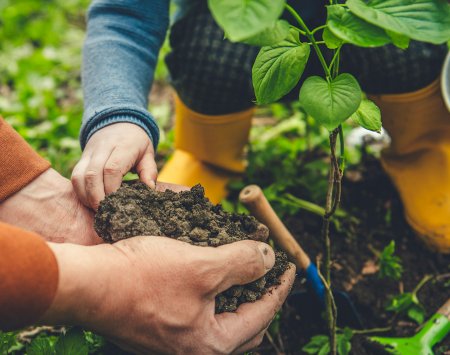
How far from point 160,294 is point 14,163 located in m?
0.60

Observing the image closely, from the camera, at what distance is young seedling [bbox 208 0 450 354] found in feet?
2.22

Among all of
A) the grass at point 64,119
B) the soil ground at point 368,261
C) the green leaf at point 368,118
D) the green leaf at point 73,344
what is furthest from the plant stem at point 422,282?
the green leaf at point 73,344

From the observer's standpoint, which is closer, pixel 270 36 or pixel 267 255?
pixel 270 36

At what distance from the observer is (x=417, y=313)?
4.67 feet

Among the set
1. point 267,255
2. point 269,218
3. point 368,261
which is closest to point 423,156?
point 368,261

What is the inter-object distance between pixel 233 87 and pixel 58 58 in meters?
1.80

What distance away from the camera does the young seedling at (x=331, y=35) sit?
68 cm

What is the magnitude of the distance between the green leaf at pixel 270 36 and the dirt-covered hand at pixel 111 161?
0.58 meters

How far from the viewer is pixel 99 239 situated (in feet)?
4.16

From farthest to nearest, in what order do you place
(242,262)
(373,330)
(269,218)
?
1. (373,330)
2. (269,218)
3. (242,262)

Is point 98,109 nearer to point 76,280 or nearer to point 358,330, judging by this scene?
point 76,280

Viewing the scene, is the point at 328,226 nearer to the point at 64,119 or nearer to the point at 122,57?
the point at 122,57

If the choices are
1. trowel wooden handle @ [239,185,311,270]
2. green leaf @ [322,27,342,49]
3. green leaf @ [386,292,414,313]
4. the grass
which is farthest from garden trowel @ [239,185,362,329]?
green leaf @ [322,27,342,49]

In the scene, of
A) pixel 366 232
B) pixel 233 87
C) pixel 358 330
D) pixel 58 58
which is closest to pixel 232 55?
pixel 233 87
